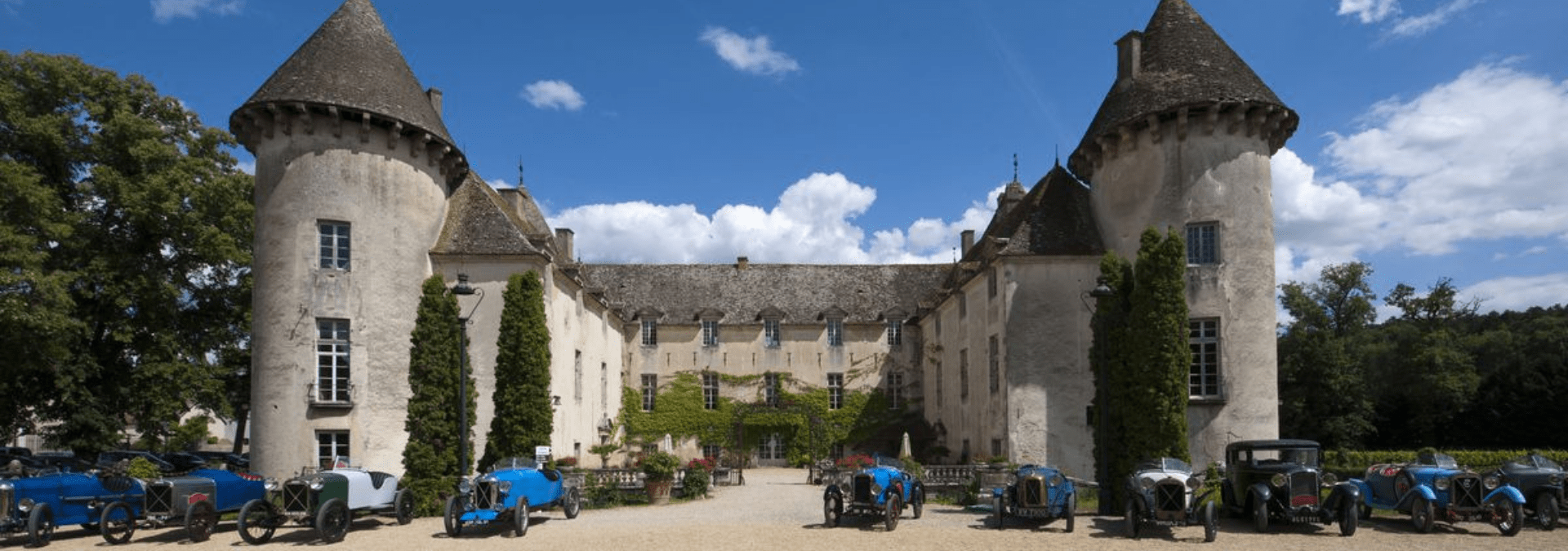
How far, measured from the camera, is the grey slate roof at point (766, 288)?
42.9 m

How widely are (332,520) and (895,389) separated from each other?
28900 millimetres

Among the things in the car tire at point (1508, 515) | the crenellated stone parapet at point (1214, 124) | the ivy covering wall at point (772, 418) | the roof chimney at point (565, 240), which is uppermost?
the crenellated stone parapet at point (1214, 124)

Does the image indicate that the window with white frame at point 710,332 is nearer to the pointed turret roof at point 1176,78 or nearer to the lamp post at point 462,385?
the pointed turret roof at point 1176,78

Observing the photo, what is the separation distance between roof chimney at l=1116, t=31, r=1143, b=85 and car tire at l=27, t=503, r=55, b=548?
25399mm

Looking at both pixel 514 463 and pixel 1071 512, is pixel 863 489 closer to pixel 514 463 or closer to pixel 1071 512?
pixel 1071 512

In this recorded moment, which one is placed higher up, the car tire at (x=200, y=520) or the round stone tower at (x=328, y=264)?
the round stone tower at (x=328, y=264)

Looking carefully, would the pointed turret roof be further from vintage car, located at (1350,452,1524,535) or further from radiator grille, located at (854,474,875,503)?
radiator grille, located at (854,474,875,503)

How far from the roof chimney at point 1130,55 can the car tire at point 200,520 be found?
23220 mm

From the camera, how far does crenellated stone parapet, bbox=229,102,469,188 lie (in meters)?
23.0

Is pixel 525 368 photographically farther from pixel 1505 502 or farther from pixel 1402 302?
pixel 1402 302

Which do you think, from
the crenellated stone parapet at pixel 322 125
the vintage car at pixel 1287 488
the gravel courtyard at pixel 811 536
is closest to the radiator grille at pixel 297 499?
the gravel courtyard at pixel 811 536

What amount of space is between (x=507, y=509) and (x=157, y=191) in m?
18.1

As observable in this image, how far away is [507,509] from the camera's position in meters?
16.5

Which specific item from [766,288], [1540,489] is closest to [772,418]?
[766,288]
